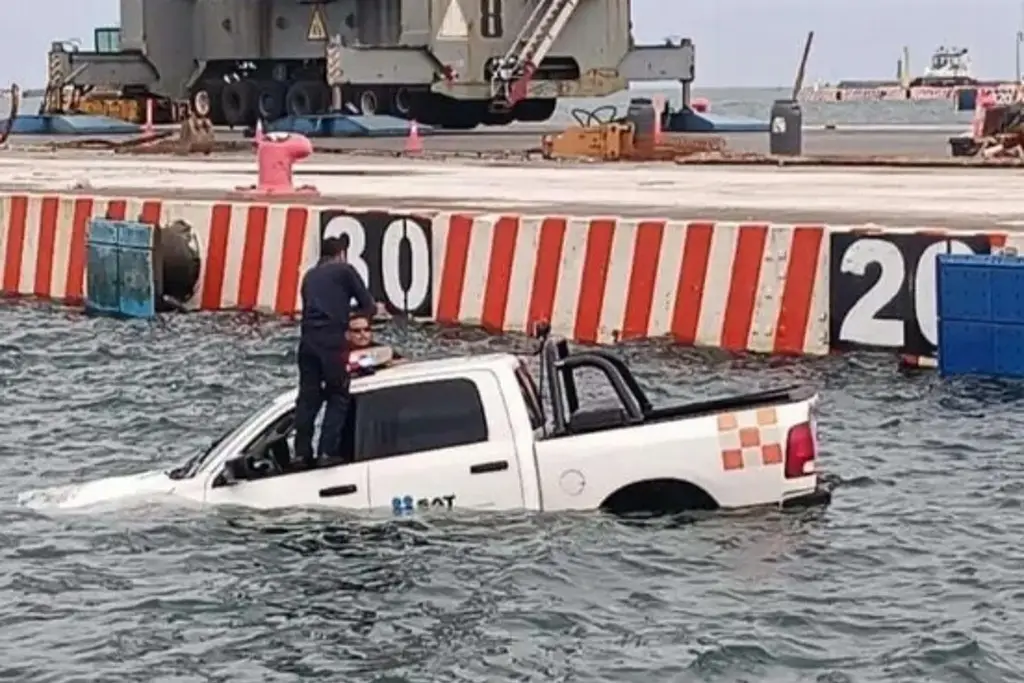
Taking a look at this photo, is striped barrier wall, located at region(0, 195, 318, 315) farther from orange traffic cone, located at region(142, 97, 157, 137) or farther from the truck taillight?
orange traffic cone, located at region(142, 97, 157, 137)

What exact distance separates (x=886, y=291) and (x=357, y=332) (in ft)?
27.2

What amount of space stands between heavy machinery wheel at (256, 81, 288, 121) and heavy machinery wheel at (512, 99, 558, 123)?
21.5 feet

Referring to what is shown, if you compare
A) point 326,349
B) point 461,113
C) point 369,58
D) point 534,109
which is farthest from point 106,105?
point 326,349

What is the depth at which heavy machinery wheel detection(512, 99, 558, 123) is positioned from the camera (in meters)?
59.3

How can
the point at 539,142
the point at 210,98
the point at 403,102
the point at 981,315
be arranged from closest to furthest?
1. the point at 981,315
2. the point at 539,142
3. the point at 403,102
4. the point at 210,98

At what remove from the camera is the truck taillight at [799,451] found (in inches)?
516

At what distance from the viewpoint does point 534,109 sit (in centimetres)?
6041

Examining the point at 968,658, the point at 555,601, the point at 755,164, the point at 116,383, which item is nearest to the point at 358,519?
the point at 555,601

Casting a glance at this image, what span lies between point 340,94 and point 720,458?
45.3 meters

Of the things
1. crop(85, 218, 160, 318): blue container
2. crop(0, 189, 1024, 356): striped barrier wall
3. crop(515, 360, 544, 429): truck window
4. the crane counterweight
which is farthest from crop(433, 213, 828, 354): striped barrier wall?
the crane counterweight

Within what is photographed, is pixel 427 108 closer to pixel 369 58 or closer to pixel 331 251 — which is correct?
pixel 369 58

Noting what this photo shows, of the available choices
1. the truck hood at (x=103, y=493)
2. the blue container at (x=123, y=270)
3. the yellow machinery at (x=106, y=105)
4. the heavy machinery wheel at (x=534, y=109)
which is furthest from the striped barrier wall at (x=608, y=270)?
the yellow machinery at (x=106, y=105)

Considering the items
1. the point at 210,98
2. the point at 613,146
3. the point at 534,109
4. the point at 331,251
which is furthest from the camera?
the point at 210,98

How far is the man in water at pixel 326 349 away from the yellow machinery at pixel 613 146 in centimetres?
2789
